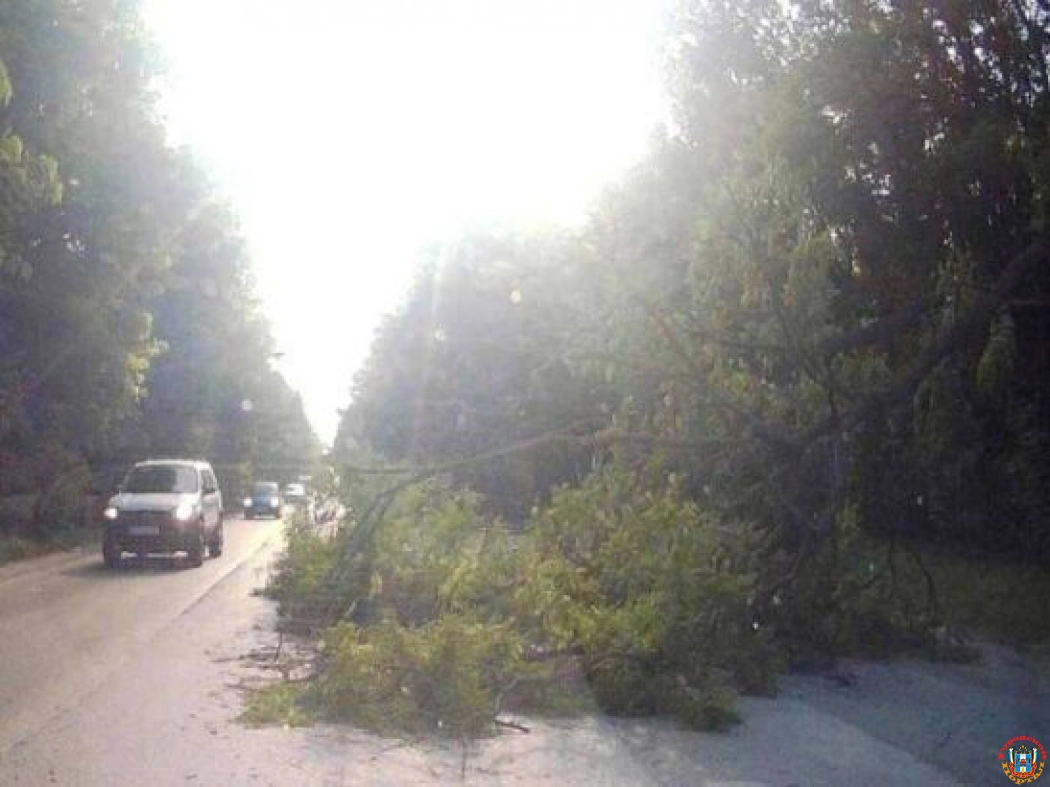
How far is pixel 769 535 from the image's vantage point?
44.4 feet

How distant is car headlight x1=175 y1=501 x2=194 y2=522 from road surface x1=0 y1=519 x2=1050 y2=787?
31.9ft

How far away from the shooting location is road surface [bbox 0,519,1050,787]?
8680mm

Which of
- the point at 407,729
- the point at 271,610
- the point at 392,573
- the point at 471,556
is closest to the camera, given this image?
the point at 407,729

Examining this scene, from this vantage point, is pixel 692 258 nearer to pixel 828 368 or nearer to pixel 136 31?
pixel 828 368

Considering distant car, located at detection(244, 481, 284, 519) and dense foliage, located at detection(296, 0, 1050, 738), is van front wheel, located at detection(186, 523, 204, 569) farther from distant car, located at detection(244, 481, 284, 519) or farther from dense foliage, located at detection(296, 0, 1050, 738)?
distant car, located at detection(244, 481, 284, 519)

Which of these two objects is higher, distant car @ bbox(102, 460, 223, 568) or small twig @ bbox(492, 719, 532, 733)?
distant car @ bbox(102, 460, 223, 568)

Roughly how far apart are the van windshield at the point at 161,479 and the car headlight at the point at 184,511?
0.67m

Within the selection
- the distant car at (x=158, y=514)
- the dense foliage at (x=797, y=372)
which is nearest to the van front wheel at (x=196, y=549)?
the distant car at (x=158, y=514)

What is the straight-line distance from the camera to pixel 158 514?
24.7m

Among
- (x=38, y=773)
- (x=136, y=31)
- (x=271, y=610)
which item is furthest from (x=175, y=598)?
(x=136, y=31)

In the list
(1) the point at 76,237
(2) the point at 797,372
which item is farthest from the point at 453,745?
(1) the point at 76,237

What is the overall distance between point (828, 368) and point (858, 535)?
1.88 m

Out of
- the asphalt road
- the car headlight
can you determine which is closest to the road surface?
the asphalt road

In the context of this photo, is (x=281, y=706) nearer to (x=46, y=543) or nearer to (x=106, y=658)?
(x=106, y=658)
